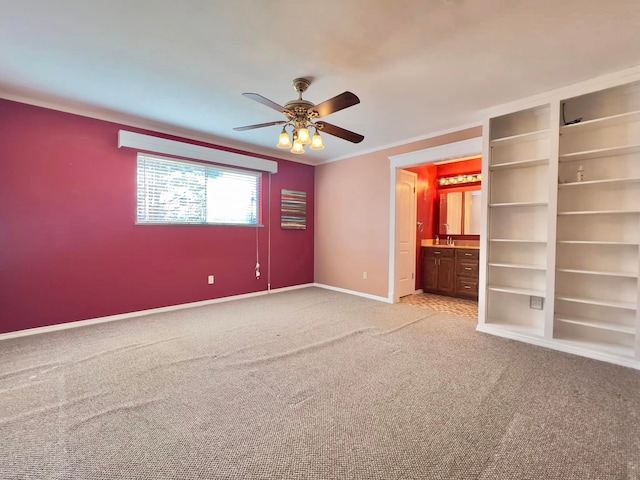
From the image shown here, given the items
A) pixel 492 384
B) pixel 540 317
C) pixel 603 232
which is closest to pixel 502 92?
pixel 603 232

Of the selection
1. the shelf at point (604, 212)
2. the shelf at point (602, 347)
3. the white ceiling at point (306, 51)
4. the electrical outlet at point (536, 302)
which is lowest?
the shelf at point (602, 347)

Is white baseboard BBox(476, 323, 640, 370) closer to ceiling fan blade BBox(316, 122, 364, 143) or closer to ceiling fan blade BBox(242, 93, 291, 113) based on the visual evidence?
ceiling fan blade BBox(316, 122, 364, 143)

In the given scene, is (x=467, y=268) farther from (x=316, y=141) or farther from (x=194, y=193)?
(x=194, y=193)

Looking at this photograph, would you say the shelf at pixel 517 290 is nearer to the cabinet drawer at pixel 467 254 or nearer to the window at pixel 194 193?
the cabinet drawer at pixel 467 254

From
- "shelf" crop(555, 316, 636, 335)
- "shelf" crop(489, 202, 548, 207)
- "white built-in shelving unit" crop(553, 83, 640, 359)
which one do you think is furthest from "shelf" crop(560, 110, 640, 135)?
"shelf" crop(555, 316, 636, 335)

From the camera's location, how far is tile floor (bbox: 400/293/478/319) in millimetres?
4207

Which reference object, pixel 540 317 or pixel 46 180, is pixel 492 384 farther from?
pixel 46 180

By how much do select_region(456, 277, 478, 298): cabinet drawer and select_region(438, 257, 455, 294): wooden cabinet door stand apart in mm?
118

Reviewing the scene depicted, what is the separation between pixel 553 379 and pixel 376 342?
4.65 feet

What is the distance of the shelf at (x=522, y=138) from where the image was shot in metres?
2.97

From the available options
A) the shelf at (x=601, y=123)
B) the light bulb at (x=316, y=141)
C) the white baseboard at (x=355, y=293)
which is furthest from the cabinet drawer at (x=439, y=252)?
the light bulb at (x=316, y=141)

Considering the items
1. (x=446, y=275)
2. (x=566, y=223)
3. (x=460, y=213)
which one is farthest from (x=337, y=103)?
(x=460, y=213)

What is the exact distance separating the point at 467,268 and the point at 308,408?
397cm

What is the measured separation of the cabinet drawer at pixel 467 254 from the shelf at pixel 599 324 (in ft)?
6.16
